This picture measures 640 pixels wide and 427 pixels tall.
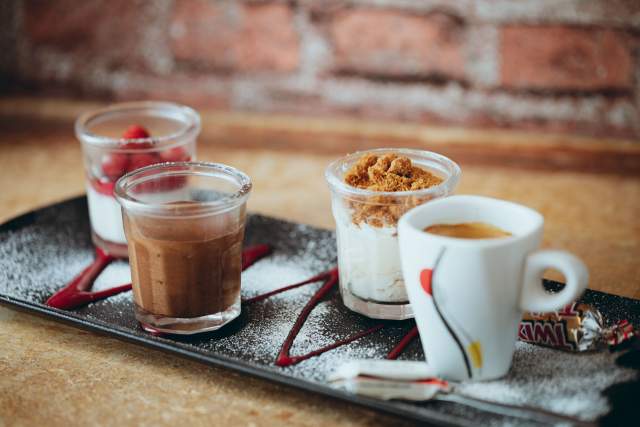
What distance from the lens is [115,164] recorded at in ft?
3.05

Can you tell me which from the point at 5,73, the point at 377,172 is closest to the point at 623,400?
the point at 377,172

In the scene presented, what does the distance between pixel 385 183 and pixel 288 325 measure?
0.16 metres

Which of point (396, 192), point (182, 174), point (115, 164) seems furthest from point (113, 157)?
point (396, 192)

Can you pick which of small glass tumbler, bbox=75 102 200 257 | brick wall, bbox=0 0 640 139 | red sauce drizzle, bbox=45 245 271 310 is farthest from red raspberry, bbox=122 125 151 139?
brick wall, bbox=0 0 640 139

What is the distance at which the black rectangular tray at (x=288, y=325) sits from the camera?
617mm

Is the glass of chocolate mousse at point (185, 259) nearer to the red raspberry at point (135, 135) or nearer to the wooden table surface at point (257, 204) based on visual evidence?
the wooden table surface at point (257, 204)

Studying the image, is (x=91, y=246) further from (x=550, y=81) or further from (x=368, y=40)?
(x=550, y=81)

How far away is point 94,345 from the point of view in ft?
2.48

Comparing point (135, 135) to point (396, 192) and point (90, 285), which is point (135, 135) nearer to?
point (90, 285)

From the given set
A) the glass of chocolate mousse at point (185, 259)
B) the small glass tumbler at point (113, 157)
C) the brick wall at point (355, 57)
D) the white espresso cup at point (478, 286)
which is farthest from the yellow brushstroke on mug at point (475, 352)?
the brick wall at point (355, 57)

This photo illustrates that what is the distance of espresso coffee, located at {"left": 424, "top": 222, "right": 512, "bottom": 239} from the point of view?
0.65 metres

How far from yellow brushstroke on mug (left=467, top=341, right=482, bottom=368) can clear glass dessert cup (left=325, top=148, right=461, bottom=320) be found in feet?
0.42

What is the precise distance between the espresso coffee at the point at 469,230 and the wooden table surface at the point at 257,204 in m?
0.16

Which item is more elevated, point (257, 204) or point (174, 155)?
point (174, 155)
